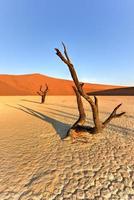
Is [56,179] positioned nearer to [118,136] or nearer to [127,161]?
[127,161]

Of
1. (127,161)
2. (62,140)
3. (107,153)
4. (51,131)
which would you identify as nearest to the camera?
(127,161)

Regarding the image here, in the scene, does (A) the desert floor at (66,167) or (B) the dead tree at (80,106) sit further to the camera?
(B) the dead tree at (80,106)

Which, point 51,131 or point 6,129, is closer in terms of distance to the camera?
point 51,131

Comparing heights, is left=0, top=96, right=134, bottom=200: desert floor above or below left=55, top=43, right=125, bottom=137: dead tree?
below

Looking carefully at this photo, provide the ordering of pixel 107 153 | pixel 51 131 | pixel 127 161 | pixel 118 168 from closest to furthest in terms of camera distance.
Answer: pixel 118 168
pixel 127 161
pixel 107 153
pixel 51 131

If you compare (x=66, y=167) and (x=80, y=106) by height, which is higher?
(x=80, y=106)

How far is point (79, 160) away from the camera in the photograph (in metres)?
5.92

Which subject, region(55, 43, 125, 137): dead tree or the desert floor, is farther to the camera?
region(55, 43, 125, 137): dead tree

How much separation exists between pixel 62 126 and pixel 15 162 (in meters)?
4.92

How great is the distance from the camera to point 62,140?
311 inches

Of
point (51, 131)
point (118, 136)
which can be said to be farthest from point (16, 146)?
point (118, 136)

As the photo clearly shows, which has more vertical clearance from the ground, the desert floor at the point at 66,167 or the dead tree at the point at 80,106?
the dead tree at the point at 80,106

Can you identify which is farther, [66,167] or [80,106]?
[80,106]

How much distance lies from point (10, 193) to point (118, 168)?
9.77 feet
